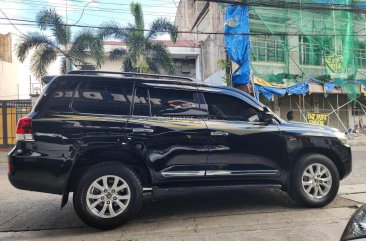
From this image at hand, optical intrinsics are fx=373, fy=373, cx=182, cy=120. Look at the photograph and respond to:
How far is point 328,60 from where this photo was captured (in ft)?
67.1

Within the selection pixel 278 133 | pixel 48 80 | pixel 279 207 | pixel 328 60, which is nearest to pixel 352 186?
pixel 279 207

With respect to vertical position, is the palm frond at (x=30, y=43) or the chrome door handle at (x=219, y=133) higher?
the palm frond at (x=30, y=43)

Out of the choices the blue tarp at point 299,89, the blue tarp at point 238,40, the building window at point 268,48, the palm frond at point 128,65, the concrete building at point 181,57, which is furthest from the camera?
the concrete building at point 181,57

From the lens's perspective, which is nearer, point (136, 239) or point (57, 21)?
point (136, 239)

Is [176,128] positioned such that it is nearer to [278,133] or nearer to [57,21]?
[278,133]

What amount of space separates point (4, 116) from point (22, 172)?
15.6 meters

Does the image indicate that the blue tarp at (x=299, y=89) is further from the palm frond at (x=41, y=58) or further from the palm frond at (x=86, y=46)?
the palm frond at (x=41, y=58)

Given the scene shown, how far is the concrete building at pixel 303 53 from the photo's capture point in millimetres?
19953

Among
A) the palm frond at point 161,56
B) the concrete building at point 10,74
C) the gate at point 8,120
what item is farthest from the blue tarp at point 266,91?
the concrete building at point 10,74

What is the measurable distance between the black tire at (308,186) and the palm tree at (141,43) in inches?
617

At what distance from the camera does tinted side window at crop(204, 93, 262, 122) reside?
5.30 meters

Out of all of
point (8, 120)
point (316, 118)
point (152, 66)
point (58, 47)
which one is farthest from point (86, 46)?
point (316, 118)

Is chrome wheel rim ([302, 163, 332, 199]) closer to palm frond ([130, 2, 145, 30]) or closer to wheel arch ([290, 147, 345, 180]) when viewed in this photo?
wheel arch ([290, 147, 345, 180])

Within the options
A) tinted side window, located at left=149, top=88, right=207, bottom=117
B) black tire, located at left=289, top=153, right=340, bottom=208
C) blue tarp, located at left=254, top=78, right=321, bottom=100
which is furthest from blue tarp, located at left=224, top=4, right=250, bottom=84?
tinted side window, located at left=149, top=88, right=207, bottom=117
